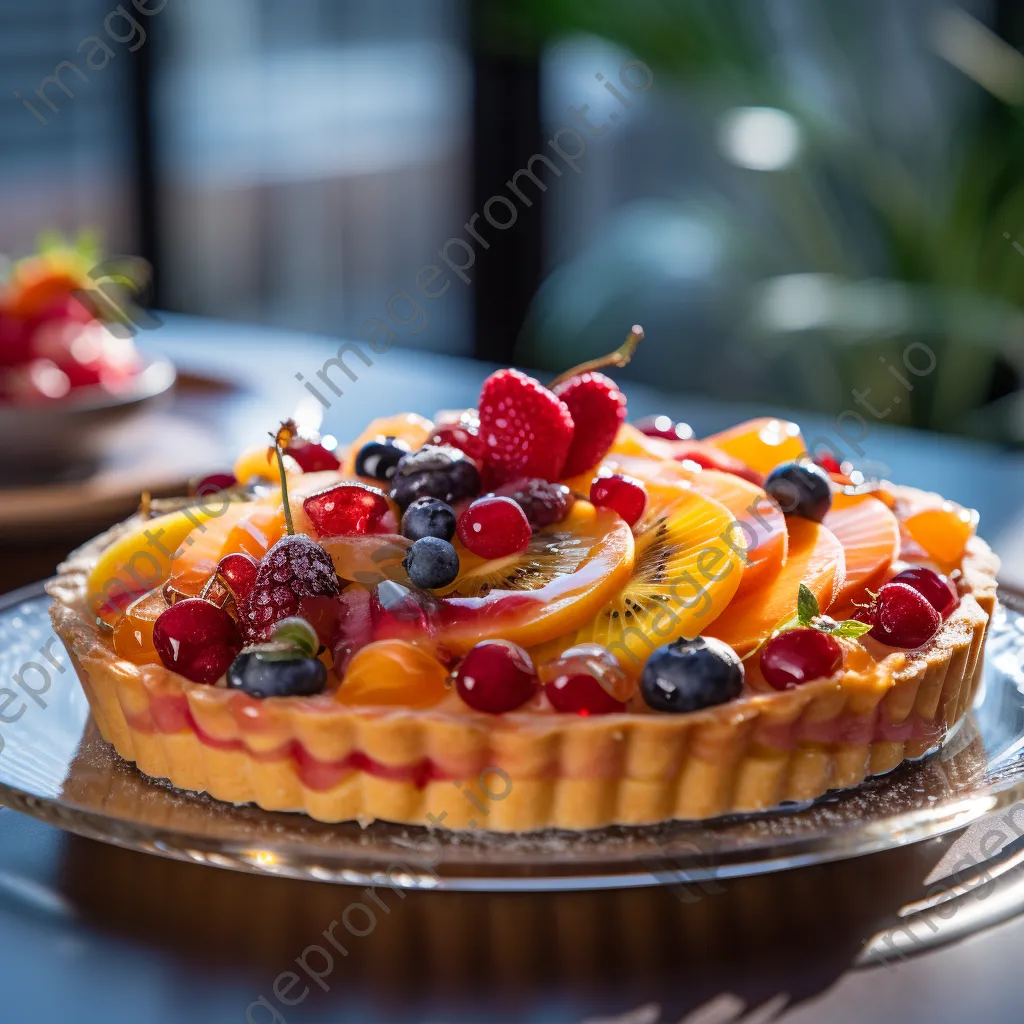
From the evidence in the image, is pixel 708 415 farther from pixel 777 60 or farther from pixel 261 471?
pixel 777 60

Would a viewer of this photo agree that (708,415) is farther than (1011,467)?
Yes

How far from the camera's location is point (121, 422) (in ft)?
9.32

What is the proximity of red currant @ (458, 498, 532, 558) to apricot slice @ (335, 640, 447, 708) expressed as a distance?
187 mm

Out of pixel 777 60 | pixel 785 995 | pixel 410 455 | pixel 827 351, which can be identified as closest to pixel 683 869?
pixel 785 995

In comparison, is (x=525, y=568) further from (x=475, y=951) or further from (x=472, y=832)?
(x=475, y=951)

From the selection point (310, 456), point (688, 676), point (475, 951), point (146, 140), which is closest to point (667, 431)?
point (310, 456)

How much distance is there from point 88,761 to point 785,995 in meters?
0.84

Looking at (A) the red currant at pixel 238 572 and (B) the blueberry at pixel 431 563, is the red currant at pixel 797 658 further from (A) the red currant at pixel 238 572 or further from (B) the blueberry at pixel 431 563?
(A) the red currant at pixel 238 572

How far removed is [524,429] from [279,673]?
0.49 metres

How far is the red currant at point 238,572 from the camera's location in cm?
161

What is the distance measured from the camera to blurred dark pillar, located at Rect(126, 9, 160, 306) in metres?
5.93

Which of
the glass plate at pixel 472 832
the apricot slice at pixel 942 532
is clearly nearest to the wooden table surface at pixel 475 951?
the glass plate at pixel 472 832

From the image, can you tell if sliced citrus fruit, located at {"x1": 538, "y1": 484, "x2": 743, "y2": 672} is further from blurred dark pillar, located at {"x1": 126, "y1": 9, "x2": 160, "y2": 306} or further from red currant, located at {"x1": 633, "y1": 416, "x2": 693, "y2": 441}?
blurred dark pillar, located at {"x1": 126, "y1": 9, "x2": 160, "y2": 306}

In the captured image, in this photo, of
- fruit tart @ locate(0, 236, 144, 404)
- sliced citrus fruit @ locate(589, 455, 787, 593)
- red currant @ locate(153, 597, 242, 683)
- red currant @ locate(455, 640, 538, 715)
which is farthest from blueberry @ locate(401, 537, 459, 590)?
fruit tart @ locate(0, 236, 144, 404)
